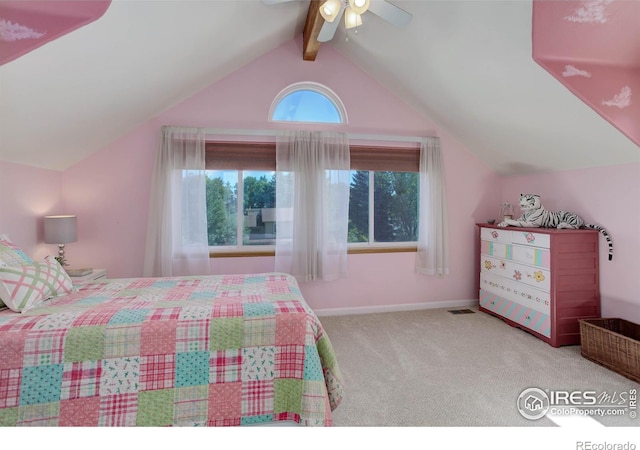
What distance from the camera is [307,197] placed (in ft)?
11.3

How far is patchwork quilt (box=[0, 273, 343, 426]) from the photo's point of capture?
1398 mm

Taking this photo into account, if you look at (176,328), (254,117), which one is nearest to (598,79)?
(254,117)

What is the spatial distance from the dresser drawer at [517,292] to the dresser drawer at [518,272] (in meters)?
0.04

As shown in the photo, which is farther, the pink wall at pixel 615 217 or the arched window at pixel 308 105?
the arched window at pixel 308 105

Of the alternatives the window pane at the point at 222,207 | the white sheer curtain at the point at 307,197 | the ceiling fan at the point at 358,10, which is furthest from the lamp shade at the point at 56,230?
the ceiling fan at the point at 358,10

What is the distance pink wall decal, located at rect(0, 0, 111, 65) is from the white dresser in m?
3.70

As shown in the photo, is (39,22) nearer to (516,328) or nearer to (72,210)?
(72,210)

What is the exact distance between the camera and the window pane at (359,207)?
378cm

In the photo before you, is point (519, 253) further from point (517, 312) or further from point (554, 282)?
point (517, 312)

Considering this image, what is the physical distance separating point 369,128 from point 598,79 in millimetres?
2024

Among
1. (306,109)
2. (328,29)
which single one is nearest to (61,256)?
(306,109)

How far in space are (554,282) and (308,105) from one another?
3.03 metres

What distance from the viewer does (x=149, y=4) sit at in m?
1.88
